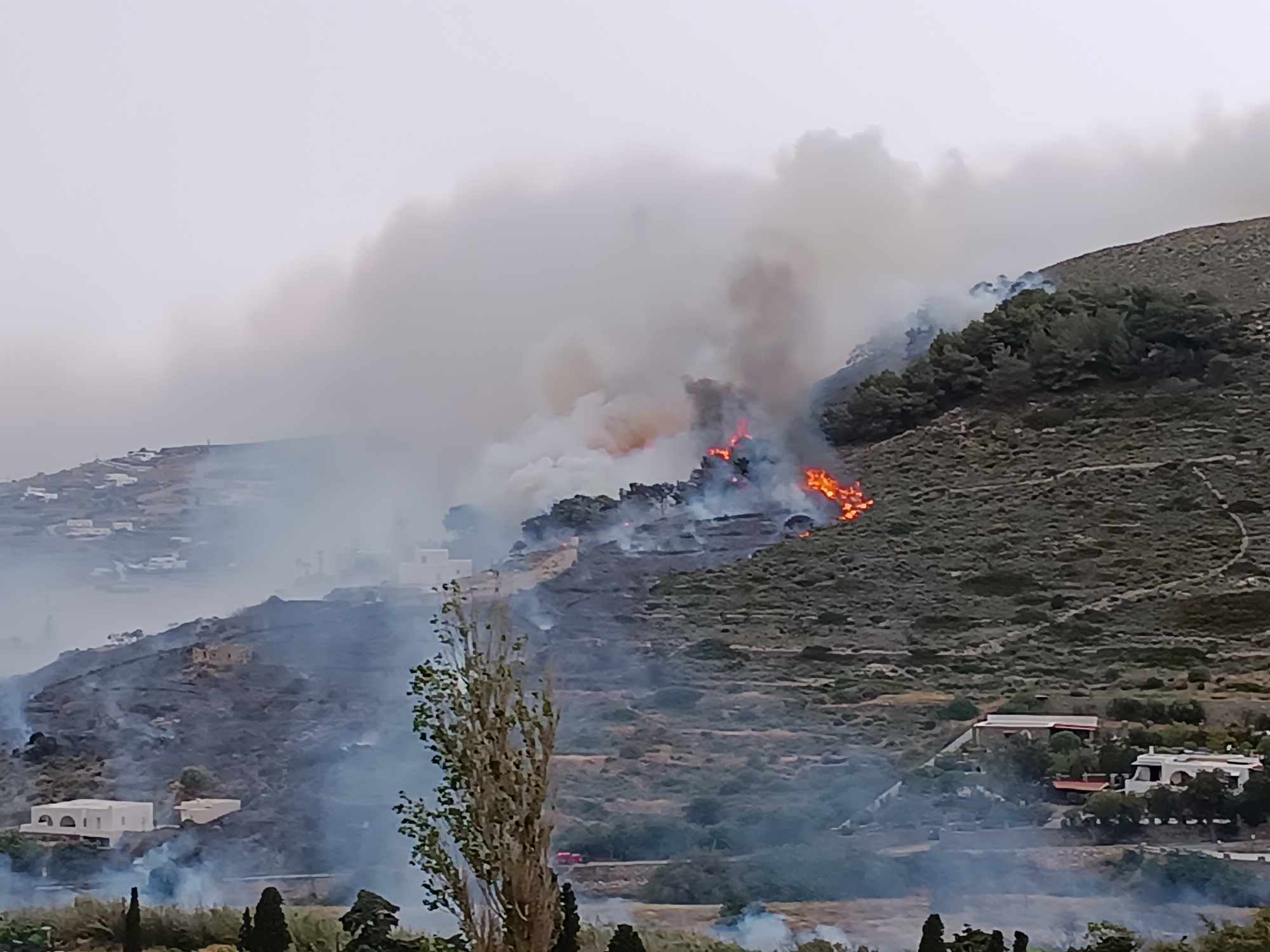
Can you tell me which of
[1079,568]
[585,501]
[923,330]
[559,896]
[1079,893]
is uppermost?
[923,330]

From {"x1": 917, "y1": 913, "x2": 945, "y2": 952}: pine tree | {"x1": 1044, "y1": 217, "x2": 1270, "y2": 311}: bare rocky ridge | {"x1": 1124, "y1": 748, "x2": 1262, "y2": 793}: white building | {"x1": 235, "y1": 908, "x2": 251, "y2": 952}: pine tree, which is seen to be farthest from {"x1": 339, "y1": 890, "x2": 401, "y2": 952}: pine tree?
{"x1": 1044, "y1": 217, "x2": 1270, "y2": 311}: bare rocky ridge

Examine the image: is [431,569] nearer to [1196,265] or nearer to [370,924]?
[370,924]

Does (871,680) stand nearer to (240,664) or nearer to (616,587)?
(616,587)

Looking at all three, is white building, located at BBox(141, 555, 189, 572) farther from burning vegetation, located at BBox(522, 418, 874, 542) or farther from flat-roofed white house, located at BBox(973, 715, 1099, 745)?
flat-roofed white house, located at BBox(973, 715, 1099, 745)

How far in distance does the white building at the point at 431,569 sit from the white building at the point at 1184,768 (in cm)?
1917

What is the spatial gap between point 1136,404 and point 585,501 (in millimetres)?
16594

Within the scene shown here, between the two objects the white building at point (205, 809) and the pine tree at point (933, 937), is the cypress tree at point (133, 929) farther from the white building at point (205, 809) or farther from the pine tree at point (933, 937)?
the white building at point (205, 809)

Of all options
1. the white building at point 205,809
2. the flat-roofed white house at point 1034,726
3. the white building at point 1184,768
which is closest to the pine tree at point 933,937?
the white building at point 1184,768

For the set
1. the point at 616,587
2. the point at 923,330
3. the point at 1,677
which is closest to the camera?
the point at 1,677

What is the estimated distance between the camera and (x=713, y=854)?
98.6 feet

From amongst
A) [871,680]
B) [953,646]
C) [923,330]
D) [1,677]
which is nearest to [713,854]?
[871,680]

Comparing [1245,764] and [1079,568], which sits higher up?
[1079,568]

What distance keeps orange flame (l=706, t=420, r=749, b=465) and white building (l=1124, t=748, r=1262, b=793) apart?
77.5ft

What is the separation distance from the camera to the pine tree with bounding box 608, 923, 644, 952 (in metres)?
18.7
